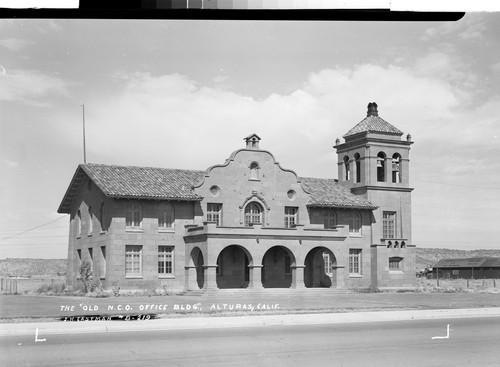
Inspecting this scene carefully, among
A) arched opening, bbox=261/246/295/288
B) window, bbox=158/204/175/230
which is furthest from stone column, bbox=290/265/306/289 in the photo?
window, bbox=158/204/175/230

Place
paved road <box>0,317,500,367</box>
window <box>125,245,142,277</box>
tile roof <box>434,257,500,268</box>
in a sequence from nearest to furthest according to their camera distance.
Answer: paved road <box>0,317,500,367</box>, window <box>125,245,142,277</box>, tile roof <box>434,257,500,268</box>

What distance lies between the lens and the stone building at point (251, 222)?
115ft

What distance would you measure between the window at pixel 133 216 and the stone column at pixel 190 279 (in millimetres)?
3415

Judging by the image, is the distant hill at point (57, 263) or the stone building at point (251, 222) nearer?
the stone building at point (251, 222)

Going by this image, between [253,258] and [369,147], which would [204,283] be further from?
[369,147]

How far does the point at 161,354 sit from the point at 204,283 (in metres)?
21.1

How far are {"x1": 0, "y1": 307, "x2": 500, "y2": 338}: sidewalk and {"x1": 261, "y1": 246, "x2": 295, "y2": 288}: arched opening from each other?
1451 centimetres

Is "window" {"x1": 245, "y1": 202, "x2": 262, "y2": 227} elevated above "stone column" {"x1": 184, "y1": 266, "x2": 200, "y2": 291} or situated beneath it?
elevated above

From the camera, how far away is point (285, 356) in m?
14.4

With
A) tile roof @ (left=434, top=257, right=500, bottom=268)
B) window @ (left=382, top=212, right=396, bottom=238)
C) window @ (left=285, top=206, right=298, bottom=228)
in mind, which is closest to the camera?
window @ (left=285, top=206, right=298, bottom=228)

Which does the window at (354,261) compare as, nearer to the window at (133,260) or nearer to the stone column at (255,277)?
the stone column at (255,277)

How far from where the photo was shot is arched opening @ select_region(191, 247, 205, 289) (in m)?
36.2

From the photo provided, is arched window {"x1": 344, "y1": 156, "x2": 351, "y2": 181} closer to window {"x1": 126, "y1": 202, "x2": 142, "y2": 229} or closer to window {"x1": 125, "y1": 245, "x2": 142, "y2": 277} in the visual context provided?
window {"x1": 126, "y1": 202, "x2": 142, "y2": 229}

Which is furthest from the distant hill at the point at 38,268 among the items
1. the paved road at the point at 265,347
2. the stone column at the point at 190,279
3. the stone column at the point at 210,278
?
the paved road at the point at 265,347
